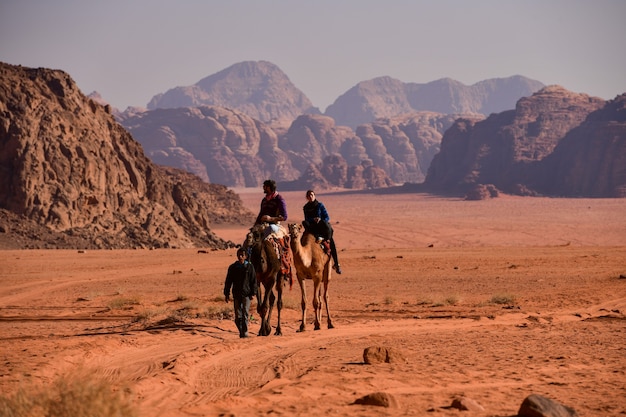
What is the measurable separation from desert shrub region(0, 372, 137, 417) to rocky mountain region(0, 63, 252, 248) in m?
37.5

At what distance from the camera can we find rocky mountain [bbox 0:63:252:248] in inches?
1751

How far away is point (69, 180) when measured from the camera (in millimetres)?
46250

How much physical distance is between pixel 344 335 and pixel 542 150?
13145 cm

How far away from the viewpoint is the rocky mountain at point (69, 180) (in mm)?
44469

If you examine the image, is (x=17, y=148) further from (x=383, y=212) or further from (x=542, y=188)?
(x=542, y=188)

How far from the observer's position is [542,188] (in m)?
131

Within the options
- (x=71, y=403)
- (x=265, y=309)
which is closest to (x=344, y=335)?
(x=265, y=309)

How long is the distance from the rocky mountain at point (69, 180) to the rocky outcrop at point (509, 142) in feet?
288

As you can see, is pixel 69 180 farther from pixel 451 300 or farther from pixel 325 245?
pixel 325 245

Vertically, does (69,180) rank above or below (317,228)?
above

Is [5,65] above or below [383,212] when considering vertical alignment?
above

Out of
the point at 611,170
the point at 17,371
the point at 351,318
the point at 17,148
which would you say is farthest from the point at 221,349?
the point at 611,170

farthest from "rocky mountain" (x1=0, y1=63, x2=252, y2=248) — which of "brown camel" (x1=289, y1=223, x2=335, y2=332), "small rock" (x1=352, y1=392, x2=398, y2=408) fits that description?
"small rock" (x1=352, y1=392, x2=398, y2=408)

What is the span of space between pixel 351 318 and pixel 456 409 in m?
9.58
